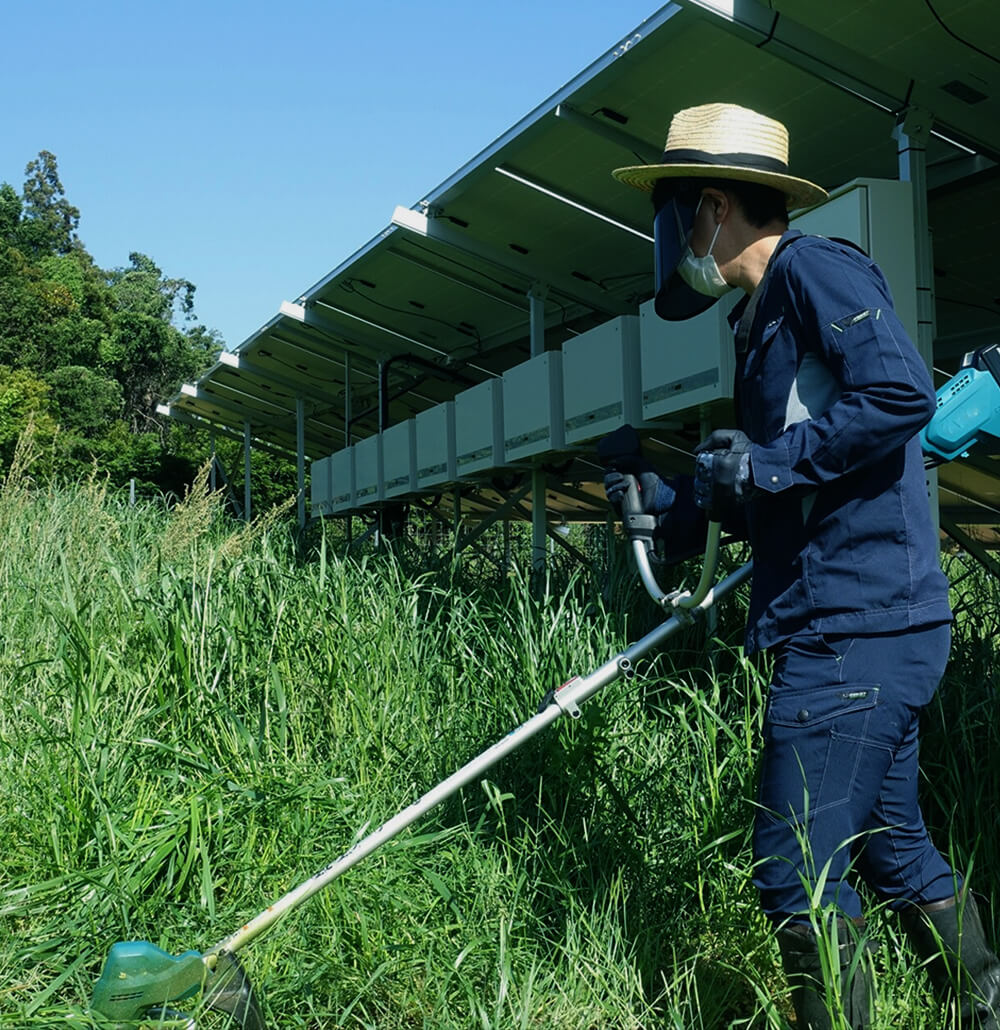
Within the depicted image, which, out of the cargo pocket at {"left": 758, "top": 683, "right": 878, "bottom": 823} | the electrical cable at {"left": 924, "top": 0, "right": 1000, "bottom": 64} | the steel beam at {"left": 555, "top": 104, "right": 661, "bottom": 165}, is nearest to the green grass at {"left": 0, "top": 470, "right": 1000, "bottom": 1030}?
the cargo pocket at {"left": 758, "top": 683, "right": 878, "bottom": 823}

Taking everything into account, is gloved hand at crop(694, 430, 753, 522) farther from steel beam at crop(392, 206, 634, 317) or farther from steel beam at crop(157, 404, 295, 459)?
steel beam at crop(157, 404, 295, 459)

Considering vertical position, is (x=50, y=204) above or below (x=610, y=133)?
above

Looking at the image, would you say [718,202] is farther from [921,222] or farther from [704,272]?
[921,222]

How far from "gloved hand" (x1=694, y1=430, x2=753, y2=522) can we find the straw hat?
0.64 m

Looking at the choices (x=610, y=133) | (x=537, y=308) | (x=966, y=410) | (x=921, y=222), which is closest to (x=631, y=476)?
(x=966, y=410)

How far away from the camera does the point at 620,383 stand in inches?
297

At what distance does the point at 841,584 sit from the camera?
8.56 feet

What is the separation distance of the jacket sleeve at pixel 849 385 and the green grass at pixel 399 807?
46.8 inches

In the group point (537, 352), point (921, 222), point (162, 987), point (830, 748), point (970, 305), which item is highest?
point (537, 352)

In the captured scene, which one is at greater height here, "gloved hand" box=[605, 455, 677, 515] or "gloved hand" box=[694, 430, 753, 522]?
"gloved hand" box=[605, 455, 677, 515]

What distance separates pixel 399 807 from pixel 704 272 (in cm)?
209

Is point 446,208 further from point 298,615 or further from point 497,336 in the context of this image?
point 298,615

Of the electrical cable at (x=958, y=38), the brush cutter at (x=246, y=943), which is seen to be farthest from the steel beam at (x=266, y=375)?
the brush cutter at (x=246, y=943)

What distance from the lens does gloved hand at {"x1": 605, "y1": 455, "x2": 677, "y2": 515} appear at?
3119 millimetres
